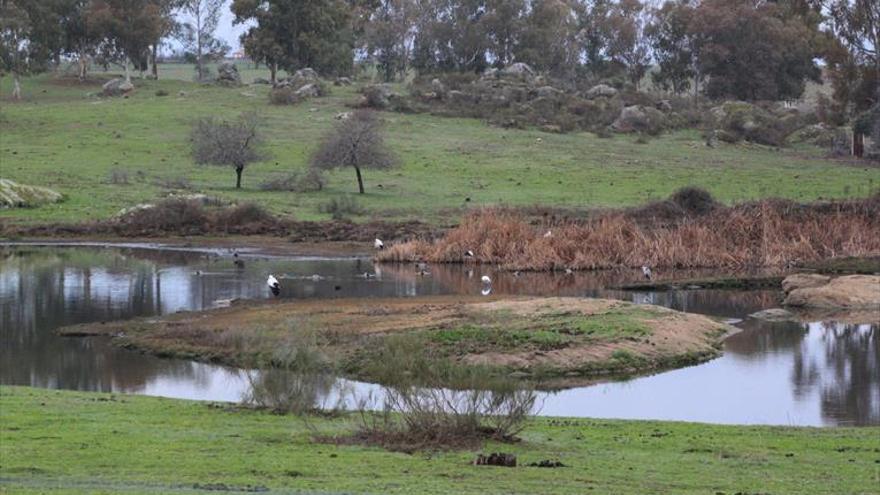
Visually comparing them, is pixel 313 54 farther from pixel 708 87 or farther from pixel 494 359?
pixel 494 359

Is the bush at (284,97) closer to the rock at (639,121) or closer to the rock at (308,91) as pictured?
the rock at (308,91)

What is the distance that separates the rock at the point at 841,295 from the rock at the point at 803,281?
0.81 feet

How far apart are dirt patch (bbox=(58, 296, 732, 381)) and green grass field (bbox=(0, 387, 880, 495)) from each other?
15.9ft

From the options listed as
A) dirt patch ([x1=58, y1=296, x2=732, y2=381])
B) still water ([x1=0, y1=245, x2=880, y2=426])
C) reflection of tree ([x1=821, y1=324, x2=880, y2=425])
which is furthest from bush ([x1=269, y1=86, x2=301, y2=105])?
reflection of tree ([x1=821, y1=324, x2=880, y2=425])

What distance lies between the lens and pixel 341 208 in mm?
56125

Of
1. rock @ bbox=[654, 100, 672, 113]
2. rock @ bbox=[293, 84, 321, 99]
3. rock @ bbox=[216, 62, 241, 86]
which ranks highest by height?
rock @ bbox=[216, 62, 241, 86]

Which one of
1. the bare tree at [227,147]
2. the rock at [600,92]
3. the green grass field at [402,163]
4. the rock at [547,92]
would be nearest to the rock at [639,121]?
the green grass field at [402,163]

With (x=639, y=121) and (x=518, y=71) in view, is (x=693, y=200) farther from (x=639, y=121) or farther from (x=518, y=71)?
(x=518, y=71)

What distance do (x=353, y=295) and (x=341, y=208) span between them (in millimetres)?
18340

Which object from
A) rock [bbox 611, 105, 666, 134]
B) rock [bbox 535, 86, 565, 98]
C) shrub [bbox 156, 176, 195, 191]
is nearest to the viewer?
shrub [bbox 156, 176, 195, 191]

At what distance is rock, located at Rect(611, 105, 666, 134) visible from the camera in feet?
276

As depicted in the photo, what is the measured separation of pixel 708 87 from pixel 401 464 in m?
87.2

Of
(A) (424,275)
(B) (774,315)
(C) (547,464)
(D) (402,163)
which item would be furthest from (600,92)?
(C) (547,464)

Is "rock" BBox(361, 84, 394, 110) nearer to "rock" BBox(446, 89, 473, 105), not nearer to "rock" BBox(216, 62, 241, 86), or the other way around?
"rock" BBox(446, 89, 473, 105)
